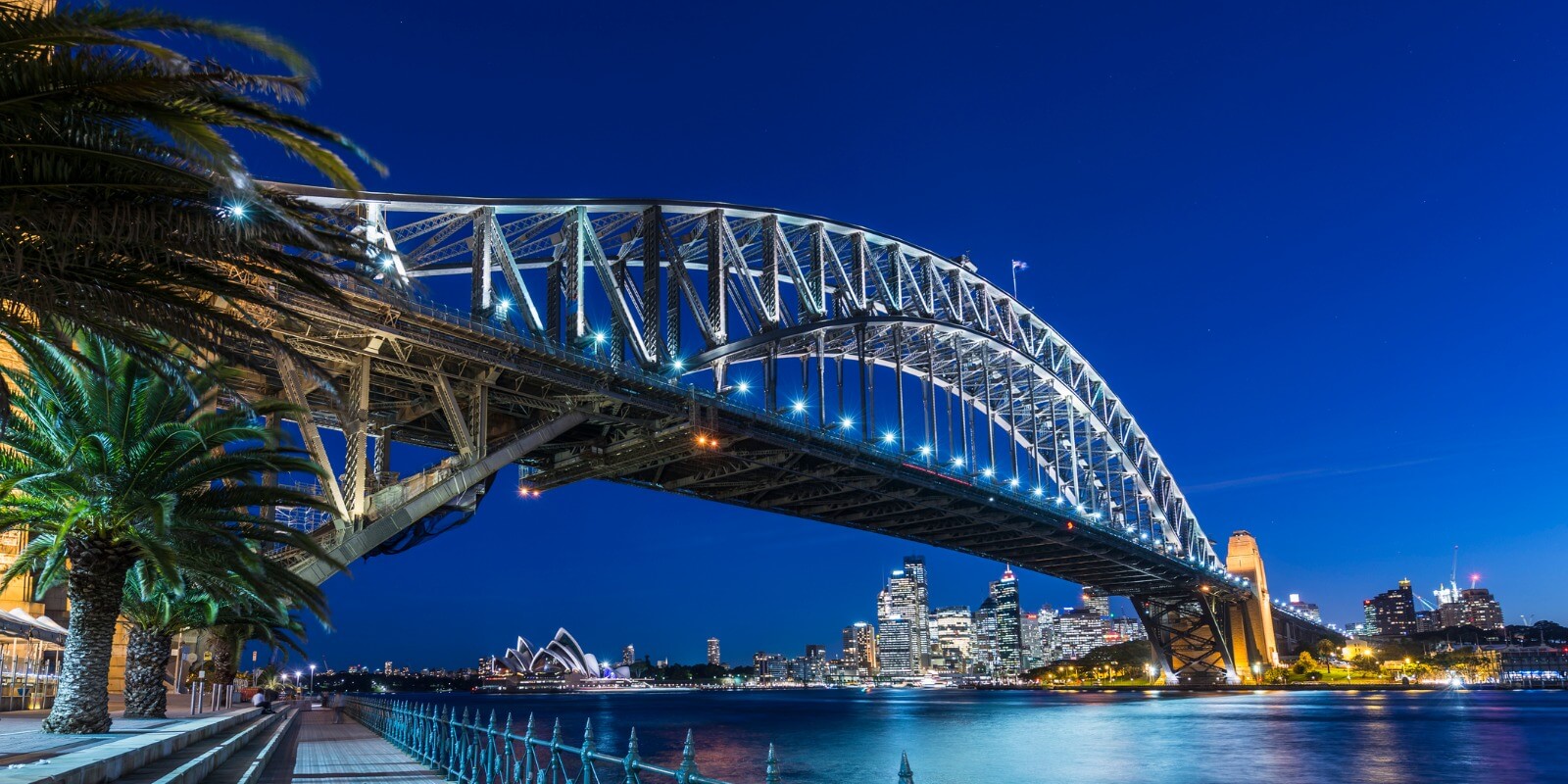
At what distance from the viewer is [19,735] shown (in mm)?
17734

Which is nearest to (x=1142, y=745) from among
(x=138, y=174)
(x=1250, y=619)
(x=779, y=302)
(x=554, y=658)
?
(x=779, y=302)

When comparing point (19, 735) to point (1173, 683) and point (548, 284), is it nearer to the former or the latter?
point (548, 284)

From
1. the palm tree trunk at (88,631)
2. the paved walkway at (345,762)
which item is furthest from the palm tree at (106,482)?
the paved walkway at (345,762)

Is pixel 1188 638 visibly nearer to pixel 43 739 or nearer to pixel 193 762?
pixel 43 739

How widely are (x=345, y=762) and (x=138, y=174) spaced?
1598cm

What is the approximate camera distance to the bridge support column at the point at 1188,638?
11725cm

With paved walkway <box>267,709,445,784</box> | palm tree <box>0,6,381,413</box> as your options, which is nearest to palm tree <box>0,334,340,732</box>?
paved walkway <box>267,709,445,784</box>

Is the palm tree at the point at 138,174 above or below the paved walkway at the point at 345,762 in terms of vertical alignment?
above

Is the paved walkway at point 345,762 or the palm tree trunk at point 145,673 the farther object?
the palm tree trunk at point 145,673

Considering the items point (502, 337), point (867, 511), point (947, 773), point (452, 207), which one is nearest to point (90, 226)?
point (502, 337)

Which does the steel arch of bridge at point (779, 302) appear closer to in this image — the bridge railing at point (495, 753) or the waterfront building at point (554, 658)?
the bridge railing at point (495, 753)

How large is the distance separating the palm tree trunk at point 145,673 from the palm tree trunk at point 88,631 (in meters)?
8.39

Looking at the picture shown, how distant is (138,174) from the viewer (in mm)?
8781

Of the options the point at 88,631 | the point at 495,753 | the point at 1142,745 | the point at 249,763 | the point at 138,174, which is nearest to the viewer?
the point at 138,174
